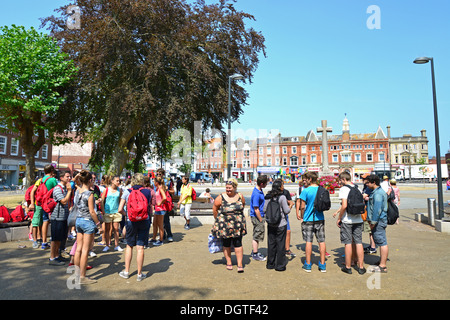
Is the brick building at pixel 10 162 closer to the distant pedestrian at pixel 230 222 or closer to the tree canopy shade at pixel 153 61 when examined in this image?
the tree canopy shade at pixel 153 61

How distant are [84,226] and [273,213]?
11.4 ft

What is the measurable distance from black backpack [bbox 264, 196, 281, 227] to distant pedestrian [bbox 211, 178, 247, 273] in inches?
20.8

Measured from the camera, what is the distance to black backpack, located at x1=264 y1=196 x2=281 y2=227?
5.80m

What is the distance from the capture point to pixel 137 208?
211 inches

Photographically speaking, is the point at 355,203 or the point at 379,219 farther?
the point at 379,219

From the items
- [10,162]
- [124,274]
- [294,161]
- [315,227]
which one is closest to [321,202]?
[315,227]

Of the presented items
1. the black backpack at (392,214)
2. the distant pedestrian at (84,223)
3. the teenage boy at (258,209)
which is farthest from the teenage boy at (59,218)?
the black backpack at (392,214)

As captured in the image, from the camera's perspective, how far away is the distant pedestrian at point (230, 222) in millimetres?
5680

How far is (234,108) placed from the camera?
61.6ft

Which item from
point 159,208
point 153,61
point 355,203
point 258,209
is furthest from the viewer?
point 153,61

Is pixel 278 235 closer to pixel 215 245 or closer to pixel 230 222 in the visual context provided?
pixel 230 222

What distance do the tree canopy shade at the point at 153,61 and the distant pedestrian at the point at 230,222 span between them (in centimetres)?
1045

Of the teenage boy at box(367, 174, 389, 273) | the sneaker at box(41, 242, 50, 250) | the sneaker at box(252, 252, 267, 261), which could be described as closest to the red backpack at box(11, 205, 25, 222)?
the sneaker at box(41, 242, 50, 250)

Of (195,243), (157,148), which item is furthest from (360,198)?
(157,148)
